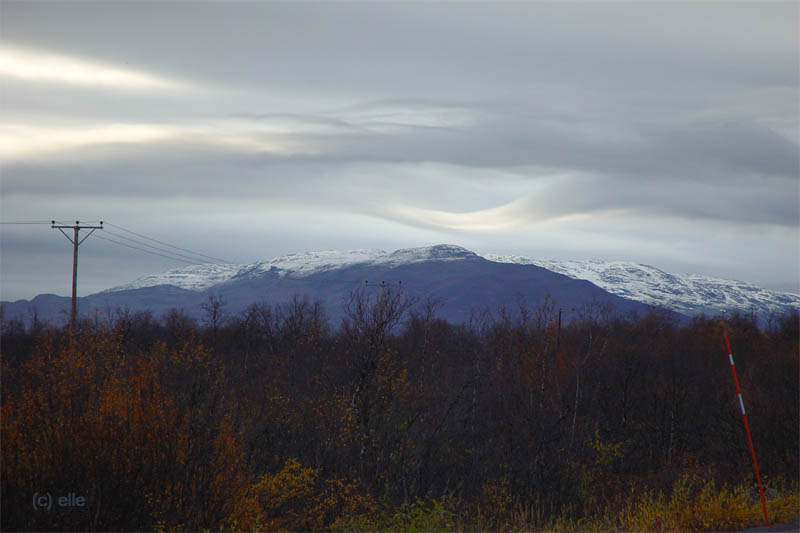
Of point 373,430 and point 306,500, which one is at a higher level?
point 373,430

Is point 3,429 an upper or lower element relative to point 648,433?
upper

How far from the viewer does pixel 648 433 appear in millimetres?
43750

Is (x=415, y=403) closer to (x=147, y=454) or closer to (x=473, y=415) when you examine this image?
(x=473, y=415)

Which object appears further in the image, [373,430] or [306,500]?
[373,430]

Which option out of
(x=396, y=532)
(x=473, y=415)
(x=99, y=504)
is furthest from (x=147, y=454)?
(x=473, y=415)

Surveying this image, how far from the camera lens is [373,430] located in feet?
82.4

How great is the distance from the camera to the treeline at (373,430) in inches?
466

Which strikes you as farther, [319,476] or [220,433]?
[319,476]

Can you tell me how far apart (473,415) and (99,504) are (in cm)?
2256

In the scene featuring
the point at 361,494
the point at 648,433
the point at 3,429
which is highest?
the point at 3,429

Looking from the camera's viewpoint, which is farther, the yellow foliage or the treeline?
the yellow foliage

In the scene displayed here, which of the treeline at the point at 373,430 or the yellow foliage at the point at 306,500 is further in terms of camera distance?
the yellow foliage at the point at 306,500

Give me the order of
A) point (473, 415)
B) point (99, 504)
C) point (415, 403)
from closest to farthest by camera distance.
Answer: point (99, 504)
point (415, 403)
point (473, 415)

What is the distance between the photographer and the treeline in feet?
38.9
